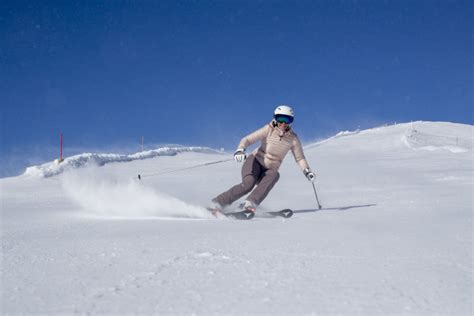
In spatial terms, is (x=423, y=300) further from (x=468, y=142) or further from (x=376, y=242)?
(x=468, y=142)

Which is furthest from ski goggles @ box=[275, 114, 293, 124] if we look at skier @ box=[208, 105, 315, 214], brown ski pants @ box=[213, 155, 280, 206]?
brown ski pants @ box=[213, 155, 280, 206]

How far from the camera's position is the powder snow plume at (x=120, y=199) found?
500cm

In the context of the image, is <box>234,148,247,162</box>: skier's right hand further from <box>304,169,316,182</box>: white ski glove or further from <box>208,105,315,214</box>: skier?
<box>304,169,316,182</box>: white ski glove

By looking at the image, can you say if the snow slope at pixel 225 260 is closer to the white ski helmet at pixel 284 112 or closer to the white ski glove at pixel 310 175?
the white ski glove at pixel 310 175

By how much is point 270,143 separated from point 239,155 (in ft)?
1.85

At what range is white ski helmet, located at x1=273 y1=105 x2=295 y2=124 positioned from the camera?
6078mm

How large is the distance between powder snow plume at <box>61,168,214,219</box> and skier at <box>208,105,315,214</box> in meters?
0.69

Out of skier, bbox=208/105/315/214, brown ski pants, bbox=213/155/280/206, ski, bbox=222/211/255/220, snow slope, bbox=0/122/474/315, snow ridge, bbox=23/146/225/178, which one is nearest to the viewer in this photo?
snow slope, bbox=0/122/474/315

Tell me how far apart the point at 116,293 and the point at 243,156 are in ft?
13.6

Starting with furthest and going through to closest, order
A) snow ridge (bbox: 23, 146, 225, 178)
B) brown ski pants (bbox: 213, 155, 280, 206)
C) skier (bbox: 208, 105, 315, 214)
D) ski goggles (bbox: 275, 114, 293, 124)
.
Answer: snow ridge (bbox: 23, 146, 225, 178) → ski goggles (bbox: 275, 114, 293, 124) → skier (bbox: 208, 105, 315, 214) → brown ski pants (bbox: 213, 155, 280, 206)

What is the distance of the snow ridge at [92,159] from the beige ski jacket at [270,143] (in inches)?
147

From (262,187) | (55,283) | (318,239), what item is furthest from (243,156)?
(55,283)

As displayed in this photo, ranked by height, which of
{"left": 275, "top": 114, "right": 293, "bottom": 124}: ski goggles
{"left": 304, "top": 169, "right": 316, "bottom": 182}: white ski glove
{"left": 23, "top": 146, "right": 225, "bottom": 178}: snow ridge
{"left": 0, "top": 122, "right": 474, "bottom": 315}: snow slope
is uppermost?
{"left": 23, "top": 146, "right": 225, "bottom": 178}: snow ridge

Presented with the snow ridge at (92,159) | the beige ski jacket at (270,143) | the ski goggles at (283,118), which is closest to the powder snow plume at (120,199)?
the beige ski jacket at (270,143)
